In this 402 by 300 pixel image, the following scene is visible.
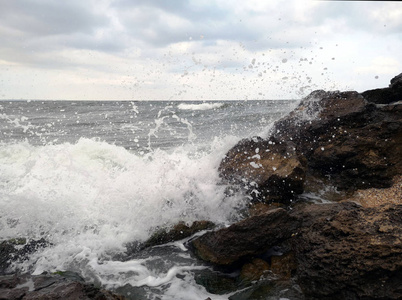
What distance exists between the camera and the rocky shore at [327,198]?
2.74 meters

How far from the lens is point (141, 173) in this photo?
592cm

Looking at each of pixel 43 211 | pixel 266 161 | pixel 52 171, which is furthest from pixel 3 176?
pixel 266 161

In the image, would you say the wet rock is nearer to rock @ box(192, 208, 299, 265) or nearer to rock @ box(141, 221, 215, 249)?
rock @ box(141, 221, 215, 249)

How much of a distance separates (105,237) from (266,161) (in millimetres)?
2658

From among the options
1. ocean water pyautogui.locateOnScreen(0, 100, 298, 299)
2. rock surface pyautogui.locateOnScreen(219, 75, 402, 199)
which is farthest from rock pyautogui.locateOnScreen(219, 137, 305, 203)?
ocean water pyautogui.locateOnScreen(0, 100, 298, 299)

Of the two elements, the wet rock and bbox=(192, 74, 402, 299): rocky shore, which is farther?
the wet rock

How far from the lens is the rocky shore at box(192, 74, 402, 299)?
274 cm

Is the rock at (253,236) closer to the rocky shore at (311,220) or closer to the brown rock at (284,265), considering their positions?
the rocky shore at (311,220)

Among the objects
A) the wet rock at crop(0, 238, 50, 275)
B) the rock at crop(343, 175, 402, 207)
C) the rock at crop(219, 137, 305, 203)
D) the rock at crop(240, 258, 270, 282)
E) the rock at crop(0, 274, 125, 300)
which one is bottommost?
the rock at crop(240, 258, 270, 282)

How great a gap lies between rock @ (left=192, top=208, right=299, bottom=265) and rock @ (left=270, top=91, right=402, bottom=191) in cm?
223

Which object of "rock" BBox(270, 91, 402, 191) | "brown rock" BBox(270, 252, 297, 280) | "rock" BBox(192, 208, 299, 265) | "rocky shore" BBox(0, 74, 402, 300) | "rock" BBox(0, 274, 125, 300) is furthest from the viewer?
"rock" BBox(270, 91, 402, 191)

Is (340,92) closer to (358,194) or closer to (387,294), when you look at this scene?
(358,194)

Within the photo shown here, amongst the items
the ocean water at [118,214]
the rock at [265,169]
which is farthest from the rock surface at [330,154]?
the ocean water at [118,214]

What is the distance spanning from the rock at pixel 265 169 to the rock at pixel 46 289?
263 cm
